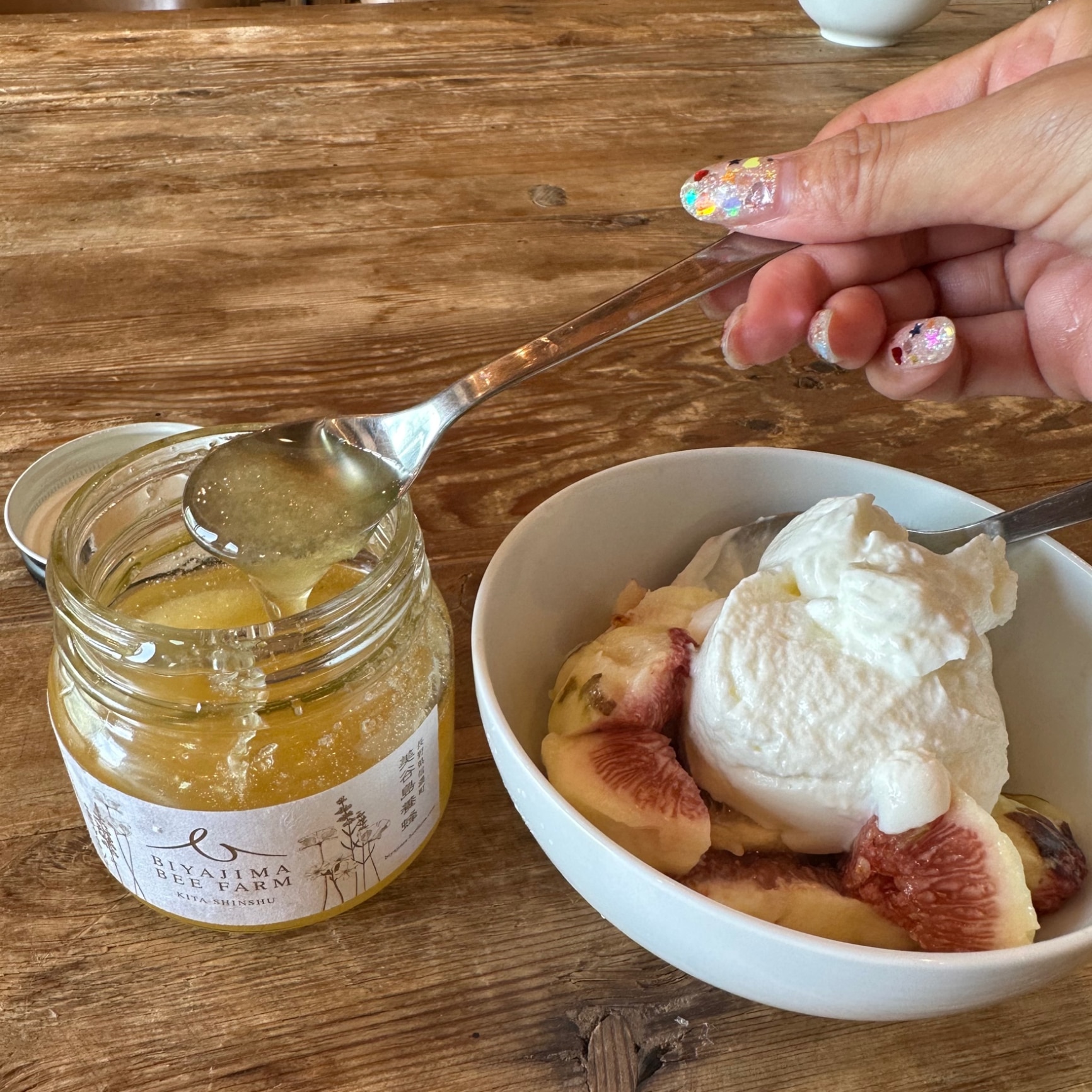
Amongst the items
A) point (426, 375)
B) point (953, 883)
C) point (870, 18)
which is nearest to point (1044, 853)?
point (953, 883)

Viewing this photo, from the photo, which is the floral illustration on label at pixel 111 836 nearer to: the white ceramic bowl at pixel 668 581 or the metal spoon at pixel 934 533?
the white ceramic bowl at pixel 668 581

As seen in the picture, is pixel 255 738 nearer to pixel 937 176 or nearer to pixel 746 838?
pixel 746 838

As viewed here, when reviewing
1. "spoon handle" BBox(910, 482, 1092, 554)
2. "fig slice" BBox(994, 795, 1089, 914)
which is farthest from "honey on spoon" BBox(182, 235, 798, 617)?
"fig slice" BBox(994, 795, 1089, 914)

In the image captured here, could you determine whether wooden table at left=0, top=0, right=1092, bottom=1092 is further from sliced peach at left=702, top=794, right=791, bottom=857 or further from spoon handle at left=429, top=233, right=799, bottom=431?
spoon handle at left=429, top=233, right=799, bottom=431

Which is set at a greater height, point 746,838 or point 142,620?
point 142,620

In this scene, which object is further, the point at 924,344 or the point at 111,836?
the point at 924,344

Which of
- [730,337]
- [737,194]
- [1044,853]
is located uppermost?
[737,194]
